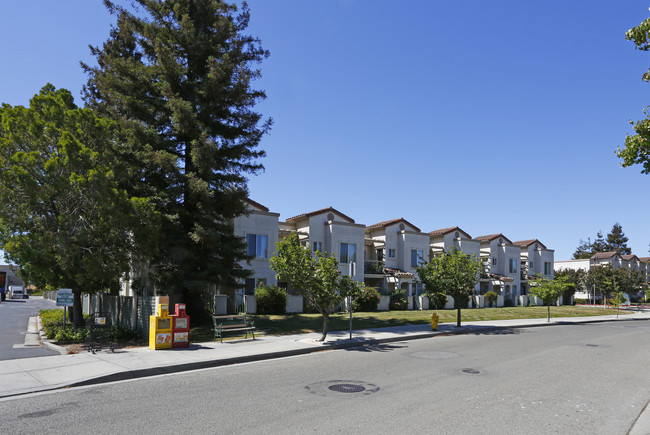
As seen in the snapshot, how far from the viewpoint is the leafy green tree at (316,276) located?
52.0 ft

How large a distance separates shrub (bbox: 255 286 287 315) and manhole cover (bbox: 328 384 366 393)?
1952 centimetres

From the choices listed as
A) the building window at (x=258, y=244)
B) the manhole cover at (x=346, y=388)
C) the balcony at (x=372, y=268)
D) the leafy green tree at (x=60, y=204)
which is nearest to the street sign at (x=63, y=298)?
the leafy green tree at (x=60, y=204)

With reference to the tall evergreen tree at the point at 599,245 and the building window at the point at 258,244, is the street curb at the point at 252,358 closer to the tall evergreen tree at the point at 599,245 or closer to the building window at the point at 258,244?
the building window at the point at 258,244

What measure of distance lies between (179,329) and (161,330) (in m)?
0.57

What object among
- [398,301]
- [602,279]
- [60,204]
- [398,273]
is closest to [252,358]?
[60,204]

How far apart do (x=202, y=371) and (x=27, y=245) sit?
26.9 feet

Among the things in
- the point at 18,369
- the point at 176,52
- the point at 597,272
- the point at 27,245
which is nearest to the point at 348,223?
the point at 176,52

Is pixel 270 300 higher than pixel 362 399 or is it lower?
lower

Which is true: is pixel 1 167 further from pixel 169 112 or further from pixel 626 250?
pixel 626 250

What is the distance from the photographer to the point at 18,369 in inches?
416

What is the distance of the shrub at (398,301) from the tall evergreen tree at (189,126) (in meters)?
18.3

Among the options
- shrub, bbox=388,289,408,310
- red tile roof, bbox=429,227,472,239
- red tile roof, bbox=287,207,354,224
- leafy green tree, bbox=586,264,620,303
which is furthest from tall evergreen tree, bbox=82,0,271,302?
leafy green tree, bbox=586,264,620,303

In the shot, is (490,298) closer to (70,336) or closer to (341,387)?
(70,336)

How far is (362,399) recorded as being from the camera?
26.6ft
